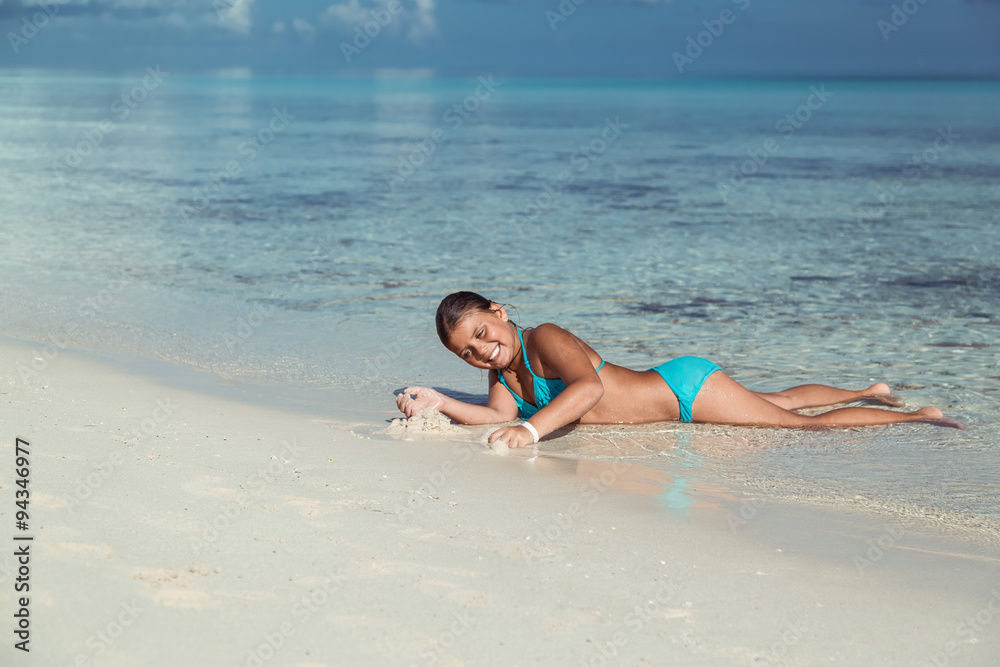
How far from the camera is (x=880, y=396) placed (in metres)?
5.98

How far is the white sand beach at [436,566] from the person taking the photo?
269 cm

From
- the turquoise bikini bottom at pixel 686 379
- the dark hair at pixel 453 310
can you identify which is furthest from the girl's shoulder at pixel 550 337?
the turquoise bikini bottom at pixel 686 379

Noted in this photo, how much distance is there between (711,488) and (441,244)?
800 cm

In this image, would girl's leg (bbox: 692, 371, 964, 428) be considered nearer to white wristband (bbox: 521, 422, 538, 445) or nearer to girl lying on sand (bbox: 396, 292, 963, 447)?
girl lying on sand (bbox: 396, 292, 963, 447)

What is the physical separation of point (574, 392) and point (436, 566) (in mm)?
1733

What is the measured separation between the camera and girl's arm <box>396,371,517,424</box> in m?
5.03

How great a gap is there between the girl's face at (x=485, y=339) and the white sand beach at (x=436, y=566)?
1.97 ft

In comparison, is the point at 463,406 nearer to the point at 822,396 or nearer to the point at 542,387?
the point at 542,387

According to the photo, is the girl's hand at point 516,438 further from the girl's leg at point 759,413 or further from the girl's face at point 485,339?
the girl's leg at point 759,413

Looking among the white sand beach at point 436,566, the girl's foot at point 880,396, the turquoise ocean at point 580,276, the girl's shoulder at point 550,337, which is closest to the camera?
the white sand beach at point 436,566

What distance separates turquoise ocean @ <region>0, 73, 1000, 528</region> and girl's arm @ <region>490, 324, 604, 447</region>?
311mm

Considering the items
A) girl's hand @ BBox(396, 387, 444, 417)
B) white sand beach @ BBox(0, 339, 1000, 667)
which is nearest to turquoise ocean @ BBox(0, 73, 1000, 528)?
girl's hand @ BBox(396, 387, 444, 417)

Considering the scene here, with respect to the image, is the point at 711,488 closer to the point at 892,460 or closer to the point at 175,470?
the point at 892,460

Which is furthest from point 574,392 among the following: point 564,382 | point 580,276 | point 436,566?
A: point 580,276
